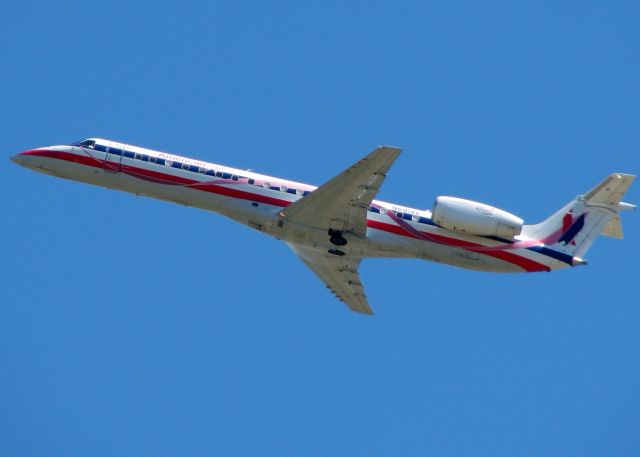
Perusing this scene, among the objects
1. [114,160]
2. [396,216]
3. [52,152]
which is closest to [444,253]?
[396,216]

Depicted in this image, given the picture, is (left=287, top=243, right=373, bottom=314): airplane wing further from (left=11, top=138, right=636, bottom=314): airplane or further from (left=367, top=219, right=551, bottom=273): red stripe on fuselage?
(left=367, top=219, right=551, bottom=273): red stripe on fuselage

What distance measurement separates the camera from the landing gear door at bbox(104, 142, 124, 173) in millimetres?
44625

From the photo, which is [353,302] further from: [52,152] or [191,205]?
[52,152]

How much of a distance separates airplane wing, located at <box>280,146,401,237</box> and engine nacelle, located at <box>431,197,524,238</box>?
3075 millimetres

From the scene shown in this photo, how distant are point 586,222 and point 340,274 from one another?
11044 millimetres

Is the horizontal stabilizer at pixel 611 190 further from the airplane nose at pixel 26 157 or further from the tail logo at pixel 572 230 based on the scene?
the airplane nose at pixel 26 157

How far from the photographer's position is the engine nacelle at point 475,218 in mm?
41844

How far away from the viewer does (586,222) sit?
43625mm

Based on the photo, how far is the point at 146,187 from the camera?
146 feet

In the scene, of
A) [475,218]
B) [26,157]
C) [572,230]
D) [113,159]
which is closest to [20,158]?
[26,157]

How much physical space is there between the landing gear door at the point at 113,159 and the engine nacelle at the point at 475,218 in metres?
13.7

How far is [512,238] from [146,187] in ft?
51.3

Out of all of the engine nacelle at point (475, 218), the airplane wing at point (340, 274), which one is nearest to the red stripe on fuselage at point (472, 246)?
the engine nacelle at point (475, 218)

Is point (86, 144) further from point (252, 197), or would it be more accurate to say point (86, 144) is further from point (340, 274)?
point (340, 274)
